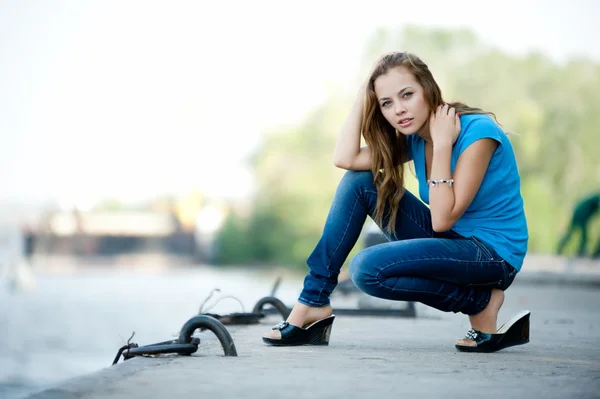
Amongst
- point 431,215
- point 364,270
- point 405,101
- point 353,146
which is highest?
point 405,101

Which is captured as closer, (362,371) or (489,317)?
(362,371)

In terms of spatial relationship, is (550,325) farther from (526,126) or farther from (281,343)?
(526,126)

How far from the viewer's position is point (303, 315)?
137 inches

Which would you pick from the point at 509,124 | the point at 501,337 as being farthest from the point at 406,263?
the point at 509,124

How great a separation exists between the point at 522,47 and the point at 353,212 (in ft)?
114

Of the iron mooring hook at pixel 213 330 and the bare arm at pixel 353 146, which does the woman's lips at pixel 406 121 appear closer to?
the bare arm at pixel 353 146

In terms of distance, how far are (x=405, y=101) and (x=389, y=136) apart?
0.73 ft

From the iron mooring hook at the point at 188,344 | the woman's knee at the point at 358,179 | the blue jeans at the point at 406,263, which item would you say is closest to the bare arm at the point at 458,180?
the blue jeans at the point at 406,263

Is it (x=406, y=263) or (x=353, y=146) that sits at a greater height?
(x=353, y=146)

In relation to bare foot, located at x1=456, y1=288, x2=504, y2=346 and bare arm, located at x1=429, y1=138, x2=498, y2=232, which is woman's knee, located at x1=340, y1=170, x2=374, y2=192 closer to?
bare arm, located at x1=429, y1=138, x2=498, y2=232

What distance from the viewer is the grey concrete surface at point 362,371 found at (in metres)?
2.32

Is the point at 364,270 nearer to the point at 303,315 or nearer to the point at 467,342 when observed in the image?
the point at 303,315

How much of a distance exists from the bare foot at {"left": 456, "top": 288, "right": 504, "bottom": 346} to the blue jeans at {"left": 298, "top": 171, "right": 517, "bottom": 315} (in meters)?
0.02

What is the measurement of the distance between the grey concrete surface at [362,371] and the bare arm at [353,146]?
0.65 meters
